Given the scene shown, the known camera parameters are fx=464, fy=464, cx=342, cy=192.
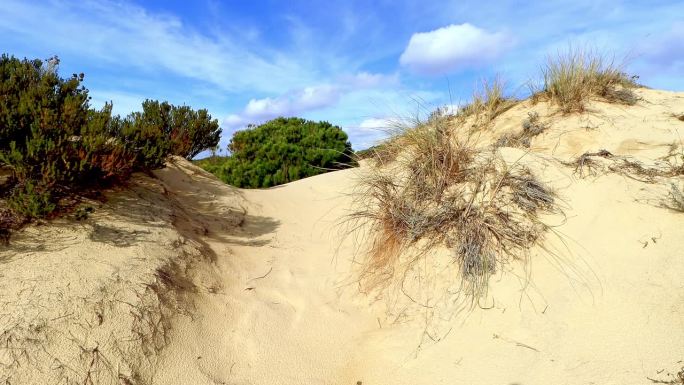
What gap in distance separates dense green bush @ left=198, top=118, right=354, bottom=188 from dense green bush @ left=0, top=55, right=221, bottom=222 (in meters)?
4.21

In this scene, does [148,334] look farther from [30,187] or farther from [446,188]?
[446,188]

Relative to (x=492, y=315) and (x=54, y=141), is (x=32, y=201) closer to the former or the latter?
(x=54, y=141)

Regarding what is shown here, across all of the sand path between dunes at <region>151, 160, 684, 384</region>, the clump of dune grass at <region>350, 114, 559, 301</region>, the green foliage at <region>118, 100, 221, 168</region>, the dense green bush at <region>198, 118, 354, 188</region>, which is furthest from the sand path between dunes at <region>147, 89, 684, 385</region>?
the dense green bush at <region>198, 118, 354, 188</region>

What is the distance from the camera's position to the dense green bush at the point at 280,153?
9.38m

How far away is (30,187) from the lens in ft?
11.6

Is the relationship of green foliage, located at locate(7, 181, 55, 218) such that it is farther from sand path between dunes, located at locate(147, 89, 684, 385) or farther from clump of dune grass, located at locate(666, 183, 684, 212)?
clump of dune grass, located at locate(666, 183, 684, 212)

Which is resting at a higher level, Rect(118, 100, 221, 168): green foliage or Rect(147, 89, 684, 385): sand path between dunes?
Rect(118, 100, 221, 168): green foliage

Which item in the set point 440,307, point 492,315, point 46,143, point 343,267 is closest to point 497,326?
point 492,315

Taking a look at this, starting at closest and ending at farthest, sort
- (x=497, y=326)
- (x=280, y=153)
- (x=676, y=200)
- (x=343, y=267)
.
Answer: (x=497, y=326) → (x=676, y=200) → (x=343, y=267) → (x=280, y=153)

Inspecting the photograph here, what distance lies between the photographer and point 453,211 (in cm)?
427

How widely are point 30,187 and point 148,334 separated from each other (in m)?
1.48

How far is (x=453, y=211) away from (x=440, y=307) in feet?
3.08

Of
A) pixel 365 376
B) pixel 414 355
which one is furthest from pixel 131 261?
pixel 414 355

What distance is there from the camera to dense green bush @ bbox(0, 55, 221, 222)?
143 inches
